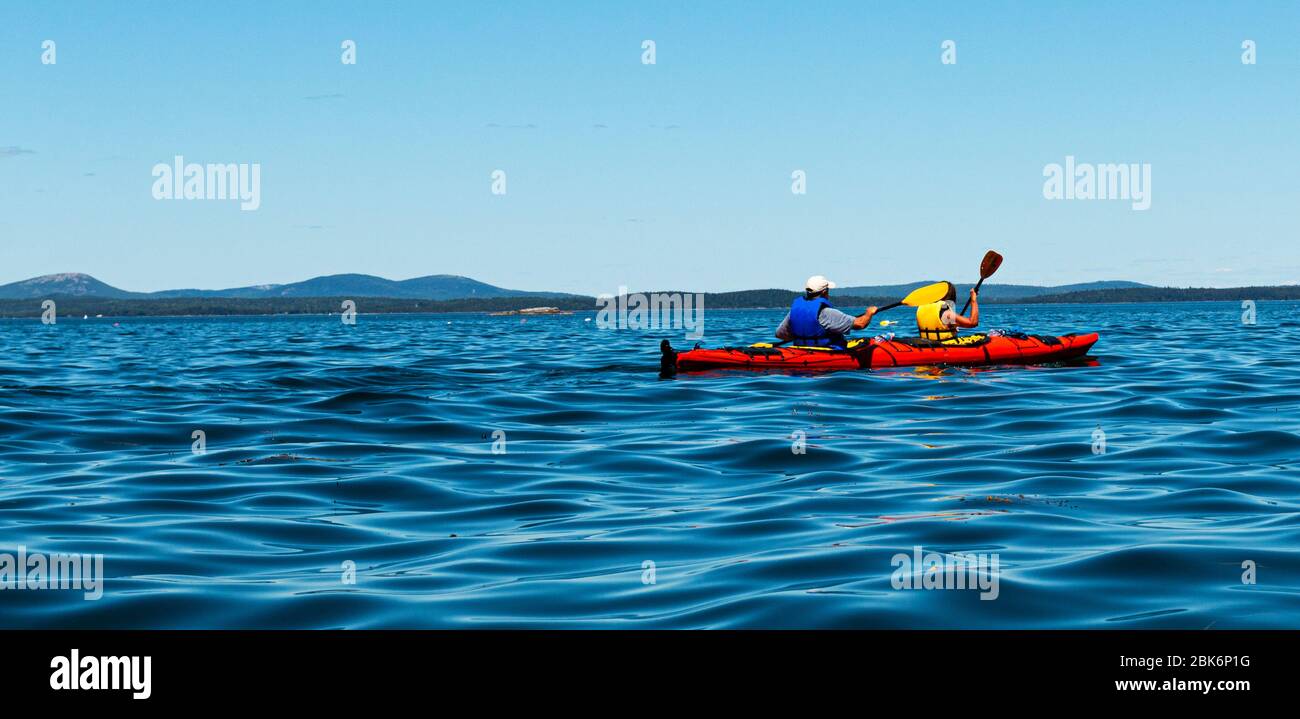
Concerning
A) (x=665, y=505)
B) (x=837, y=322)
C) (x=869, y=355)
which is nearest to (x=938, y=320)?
(x=869, y=355)

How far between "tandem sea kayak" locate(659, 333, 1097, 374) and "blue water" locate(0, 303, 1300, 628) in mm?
1595

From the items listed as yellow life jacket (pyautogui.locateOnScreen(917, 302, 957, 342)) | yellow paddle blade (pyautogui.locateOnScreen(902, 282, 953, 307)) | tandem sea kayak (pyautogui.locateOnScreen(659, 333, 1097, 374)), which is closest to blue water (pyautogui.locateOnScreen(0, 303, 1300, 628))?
tandem sea kayak (pyautogui.locateOnScreen(659, 333, 1097, 374))

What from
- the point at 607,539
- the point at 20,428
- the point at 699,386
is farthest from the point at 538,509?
the point at 699,386

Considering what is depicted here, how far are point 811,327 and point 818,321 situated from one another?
7.3 inches

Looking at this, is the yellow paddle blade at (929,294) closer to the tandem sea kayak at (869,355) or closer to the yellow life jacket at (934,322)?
the yellow life jacket at (934,322)

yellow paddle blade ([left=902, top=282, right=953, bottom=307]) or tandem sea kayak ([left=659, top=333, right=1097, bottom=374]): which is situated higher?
yellow paddle blade ([left=902, top=282, right=953, bottom=307])

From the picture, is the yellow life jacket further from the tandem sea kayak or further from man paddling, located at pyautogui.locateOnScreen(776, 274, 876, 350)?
man paddling, located at pyautogui.locateOnScreen(776, 274, 876, 350)

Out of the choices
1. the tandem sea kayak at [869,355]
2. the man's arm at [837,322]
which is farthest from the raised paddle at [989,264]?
the man's arm at [837,322]

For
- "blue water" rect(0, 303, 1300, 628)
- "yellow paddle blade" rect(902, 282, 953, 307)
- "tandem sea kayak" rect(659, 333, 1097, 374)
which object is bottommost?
"blue water" rect(0, 303, 1300, 628)

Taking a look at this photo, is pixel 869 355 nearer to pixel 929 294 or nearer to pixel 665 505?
pixel 929 294

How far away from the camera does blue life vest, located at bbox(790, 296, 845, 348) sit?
70.7 ft

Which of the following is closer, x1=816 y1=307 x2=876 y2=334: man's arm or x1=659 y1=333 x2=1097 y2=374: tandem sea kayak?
x1=816 y1=307 x2=876 y2=334: man's arm

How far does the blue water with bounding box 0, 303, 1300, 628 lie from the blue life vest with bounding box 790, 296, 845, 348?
1903 mm

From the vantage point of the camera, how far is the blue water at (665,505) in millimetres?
6039
